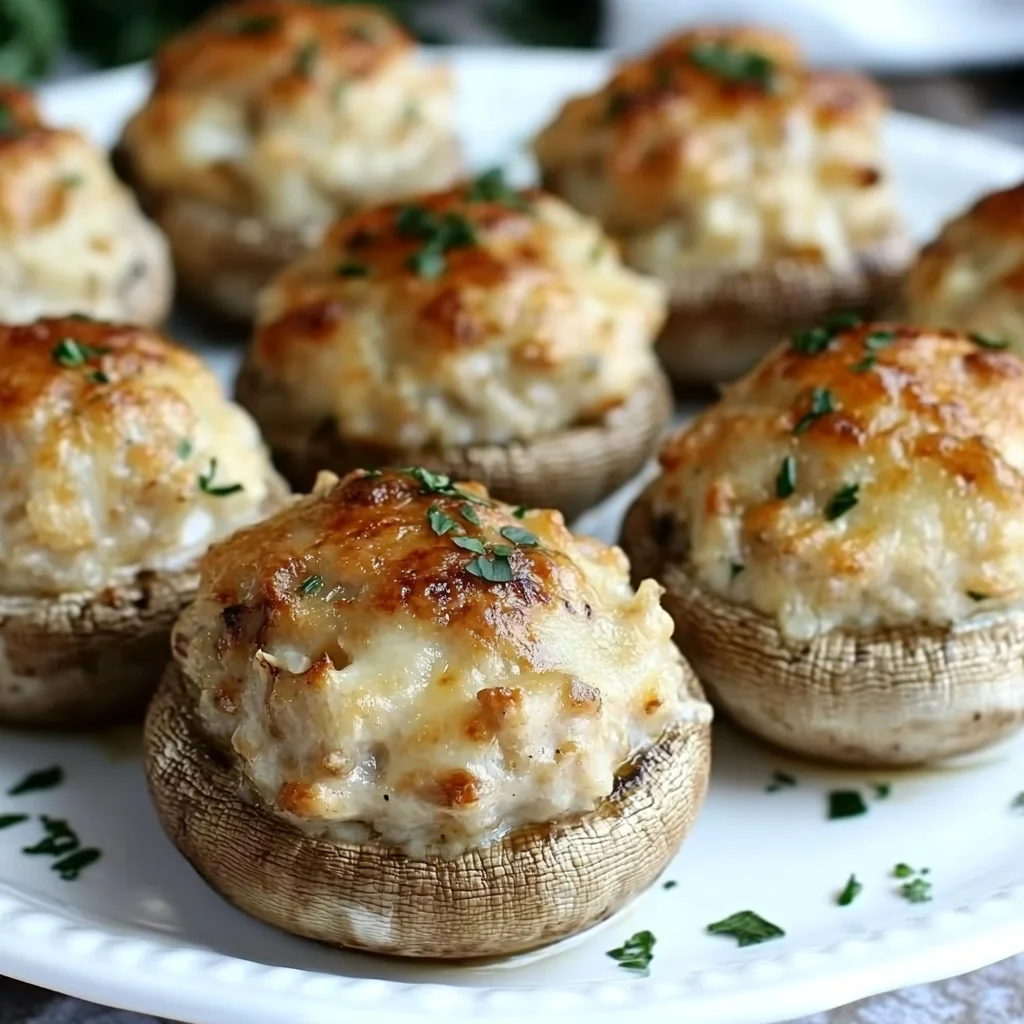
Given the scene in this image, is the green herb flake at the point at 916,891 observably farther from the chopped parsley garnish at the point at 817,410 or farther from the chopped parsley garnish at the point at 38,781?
the chopped parsley garnish at the point at 38,781

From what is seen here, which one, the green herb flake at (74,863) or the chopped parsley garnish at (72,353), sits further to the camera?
the chopped parsley garnish at (72,353)

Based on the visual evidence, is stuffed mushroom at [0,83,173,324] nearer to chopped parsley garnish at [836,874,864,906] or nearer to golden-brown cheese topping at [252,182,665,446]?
golden-brown cheese topping at [252,182,665,446]

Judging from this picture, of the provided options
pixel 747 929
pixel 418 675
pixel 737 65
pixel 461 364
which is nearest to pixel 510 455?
pixel 461 364

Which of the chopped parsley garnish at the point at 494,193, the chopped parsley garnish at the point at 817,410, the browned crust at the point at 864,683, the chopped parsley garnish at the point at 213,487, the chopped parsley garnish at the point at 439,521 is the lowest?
the browned crust at the point at 864,683

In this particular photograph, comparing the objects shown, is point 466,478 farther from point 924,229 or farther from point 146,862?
point 924,229

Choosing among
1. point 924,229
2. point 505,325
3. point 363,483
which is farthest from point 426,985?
point 924,229

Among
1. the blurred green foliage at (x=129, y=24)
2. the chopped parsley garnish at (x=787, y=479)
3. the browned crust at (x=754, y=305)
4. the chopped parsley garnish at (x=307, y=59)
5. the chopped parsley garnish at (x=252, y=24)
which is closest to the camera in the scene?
the chopped parsley garnish at (x=787, y=479)

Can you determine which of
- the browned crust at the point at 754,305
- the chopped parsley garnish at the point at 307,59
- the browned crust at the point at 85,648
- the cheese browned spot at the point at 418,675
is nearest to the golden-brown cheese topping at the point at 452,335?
the browned crust at the point at 754,305

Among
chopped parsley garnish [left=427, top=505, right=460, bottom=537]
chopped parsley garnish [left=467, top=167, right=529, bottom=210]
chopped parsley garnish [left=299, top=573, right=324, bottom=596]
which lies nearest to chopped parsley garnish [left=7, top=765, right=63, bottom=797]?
chopped parsley garnish [left=299, top=573, right=324, bottom=596]
